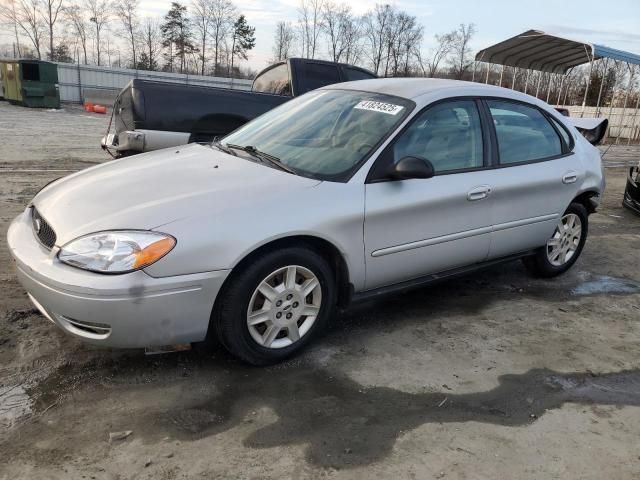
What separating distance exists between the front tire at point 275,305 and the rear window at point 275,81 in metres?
4.97

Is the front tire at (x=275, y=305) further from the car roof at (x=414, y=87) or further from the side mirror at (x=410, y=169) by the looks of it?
the car roof at (x=414, y=87)

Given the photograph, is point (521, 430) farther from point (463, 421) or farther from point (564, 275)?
point (564, 275)

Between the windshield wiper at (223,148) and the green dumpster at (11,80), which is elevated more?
the green dumpster at (11,80)

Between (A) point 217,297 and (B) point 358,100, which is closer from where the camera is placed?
(A) point 217,297

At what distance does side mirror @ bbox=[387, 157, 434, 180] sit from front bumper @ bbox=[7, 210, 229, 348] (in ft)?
4.05

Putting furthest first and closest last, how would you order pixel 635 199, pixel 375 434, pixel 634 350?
1. pixel 635 199
2. pixel 634 350
3. pixel 375 434

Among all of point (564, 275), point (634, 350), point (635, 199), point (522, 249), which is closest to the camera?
point (634, 350)

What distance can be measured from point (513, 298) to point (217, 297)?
2.70 meters

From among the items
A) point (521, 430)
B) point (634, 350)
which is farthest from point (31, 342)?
point (634, 350)

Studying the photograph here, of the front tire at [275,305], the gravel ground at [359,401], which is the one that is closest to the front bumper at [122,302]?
the front tire at [275,305]

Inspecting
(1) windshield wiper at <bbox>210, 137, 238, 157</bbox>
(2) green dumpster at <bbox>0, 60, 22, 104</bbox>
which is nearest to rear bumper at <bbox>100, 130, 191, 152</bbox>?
(1) windshield wiper at <bbox>210, 137, 238, 157</bbox>

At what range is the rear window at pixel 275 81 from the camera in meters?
7.63

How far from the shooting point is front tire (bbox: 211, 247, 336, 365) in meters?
2.86

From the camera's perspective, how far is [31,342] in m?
3.21
